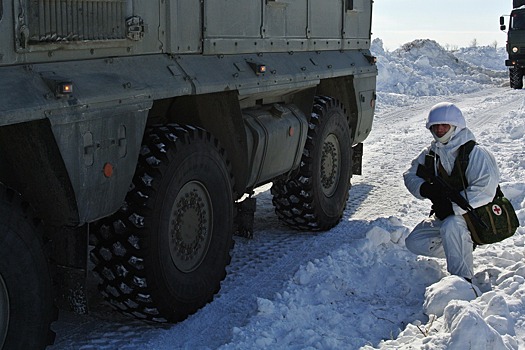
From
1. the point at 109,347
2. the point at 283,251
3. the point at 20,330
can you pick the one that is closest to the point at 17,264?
the point at 20,330

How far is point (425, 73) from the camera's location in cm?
2897

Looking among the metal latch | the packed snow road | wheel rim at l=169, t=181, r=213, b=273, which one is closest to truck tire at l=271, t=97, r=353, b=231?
the packed snow road

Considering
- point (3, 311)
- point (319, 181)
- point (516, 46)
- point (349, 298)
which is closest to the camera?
point (3, 311)

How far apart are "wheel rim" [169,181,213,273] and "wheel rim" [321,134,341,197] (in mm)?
2452

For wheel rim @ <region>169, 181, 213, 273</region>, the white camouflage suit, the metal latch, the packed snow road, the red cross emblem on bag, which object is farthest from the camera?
the red cross emblem on bag

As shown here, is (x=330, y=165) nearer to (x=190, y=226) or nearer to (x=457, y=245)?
(x=457, y=245)

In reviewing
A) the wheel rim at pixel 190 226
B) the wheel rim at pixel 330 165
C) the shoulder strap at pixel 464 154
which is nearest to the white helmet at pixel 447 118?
the shoulder strap at pixel 464 154

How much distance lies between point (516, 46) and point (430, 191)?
20774mm

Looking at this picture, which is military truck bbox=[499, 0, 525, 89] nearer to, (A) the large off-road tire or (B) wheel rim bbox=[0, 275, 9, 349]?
(A) the large off-road tire

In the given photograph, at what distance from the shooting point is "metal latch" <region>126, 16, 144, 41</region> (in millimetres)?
4270

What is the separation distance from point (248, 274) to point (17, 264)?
8.44 ft

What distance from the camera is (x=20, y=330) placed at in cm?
355

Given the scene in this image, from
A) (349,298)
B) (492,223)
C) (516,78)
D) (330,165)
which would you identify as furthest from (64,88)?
(516,78)

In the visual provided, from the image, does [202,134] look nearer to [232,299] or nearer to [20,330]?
[232,299]
